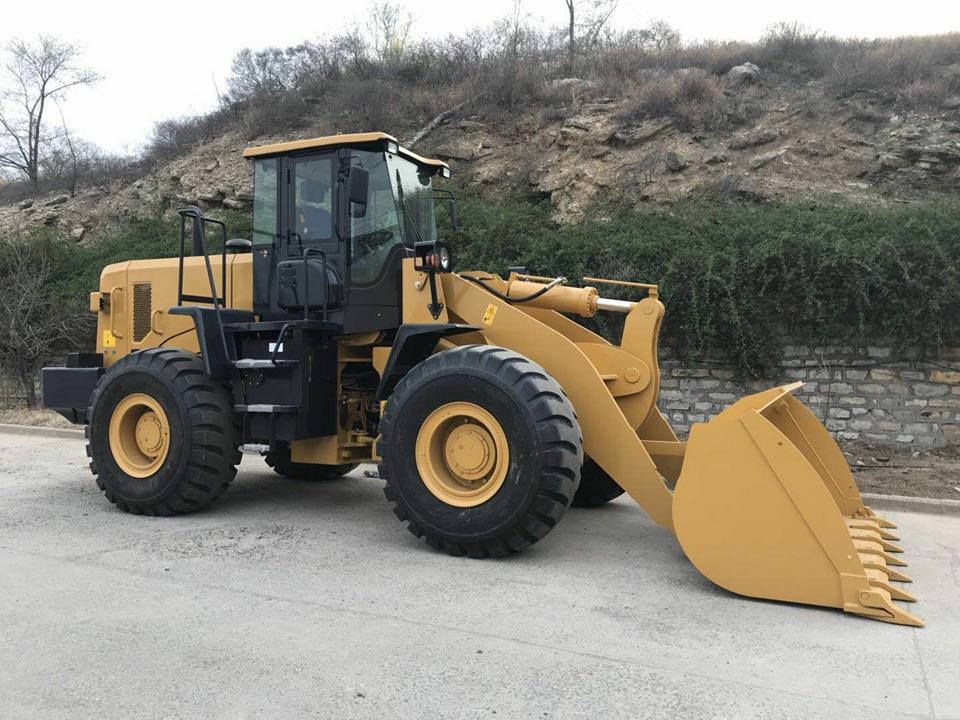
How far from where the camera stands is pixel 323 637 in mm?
3609

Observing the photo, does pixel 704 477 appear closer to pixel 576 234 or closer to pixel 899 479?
pixel 899 479

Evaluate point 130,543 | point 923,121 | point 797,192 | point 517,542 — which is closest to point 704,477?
point 517,542

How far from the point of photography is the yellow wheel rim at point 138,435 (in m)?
6.12

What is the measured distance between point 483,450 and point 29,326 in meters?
13.8

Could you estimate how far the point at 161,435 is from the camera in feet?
20.2

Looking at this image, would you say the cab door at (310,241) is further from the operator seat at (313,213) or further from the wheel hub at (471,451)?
the wheel hub at (471,451)

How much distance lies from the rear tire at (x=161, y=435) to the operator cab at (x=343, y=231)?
3.21 feet

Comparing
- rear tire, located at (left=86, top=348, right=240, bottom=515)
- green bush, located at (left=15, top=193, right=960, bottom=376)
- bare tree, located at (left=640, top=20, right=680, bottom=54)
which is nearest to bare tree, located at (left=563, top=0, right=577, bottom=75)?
bare tree, located at (left=640, top=20, right=680, bottom=54)

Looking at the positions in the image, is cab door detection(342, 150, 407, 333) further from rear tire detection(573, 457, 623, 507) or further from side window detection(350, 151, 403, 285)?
rear tire detection(573, 457, 623, 507)

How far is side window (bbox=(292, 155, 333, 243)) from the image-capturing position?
6.08 metres

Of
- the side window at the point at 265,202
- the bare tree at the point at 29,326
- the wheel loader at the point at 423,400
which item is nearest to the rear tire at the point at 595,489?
the wheel loader at the point at 423,400

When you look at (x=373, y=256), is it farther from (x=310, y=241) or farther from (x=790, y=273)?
(x=790, y=273)

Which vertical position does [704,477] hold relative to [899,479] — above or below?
above

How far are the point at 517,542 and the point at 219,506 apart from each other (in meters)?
3.11
